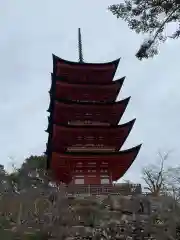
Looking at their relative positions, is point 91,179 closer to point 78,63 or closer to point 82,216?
point 82,216

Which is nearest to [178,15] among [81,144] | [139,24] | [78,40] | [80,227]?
[139,24]

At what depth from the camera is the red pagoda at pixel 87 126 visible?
61.3 feet

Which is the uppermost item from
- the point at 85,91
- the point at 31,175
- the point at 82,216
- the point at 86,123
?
the point at 85,91

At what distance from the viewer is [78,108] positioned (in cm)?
2005

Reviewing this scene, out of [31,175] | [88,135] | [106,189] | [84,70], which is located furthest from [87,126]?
[31,175]

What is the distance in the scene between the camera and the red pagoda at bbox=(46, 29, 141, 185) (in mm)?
18672

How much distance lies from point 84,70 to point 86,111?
8.67 feet

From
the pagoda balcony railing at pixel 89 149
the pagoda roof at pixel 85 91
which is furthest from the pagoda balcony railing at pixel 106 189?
the pagoda roof at pixel 85 91

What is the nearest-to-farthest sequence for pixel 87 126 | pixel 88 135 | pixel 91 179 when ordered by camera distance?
pixel 91 179
pixel 87 126
pixel 88 135

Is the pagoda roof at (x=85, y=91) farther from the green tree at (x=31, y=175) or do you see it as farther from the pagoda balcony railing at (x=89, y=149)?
the green tree at (x=31, y=175)

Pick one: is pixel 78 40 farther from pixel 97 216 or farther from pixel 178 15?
pixel 178 15

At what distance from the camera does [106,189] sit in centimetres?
1684

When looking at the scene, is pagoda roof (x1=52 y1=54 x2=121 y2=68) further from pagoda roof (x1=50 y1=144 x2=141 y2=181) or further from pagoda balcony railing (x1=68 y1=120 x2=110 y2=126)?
pagoda roof (x1=50 y1=144 x2=141 y2=181)

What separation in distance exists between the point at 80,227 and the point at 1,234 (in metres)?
2.57
